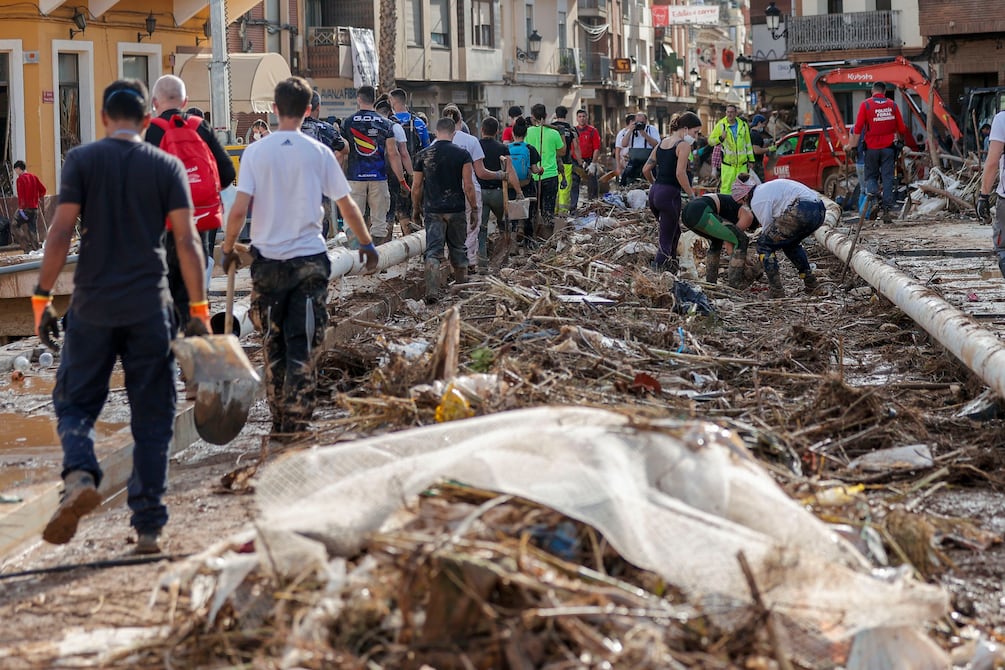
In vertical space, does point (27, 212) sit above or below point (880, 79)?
below

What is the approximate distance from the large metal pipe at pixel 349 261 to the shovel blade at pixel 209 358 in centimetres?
267

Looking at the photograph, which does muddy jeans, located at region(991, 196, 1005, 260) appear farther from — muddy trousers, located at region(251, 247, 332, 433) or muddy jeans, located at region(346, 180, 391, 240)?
muddy jeans, located at region(346, 180, 391, 240)

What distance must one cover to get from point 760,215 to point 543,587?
954 cm

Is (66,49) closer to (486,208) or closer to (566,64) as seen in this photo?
(486,208)

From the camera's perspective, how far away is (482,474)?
4414 mm

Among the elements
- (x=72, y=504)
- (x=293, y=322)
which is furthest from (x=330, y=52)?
(x=72, y=504)

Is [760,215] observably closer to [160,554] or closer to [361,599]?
[160,554]

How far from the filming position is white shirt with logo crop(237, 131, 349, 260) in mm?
7484

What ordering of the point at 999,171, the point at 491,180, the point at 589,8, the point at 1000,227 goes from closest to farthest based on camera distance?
the point at 1000,227 < the point at 999,171 < the point at 491,180 < the point at 589,8

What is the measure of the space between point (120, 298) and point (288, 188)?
6.81 ft

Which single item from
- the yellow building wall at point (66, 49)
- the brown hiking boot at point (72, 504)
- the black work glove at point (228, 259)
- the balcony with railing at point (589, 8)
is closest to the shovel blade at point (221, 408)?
the black work glove at point (228, 259)

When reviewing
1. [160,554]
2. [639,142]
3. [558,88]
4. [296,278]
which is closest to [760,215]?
[296,278]

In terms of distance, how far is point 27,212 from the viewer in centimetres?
2050

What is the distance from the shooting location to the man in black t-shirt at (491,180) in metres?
16.1
